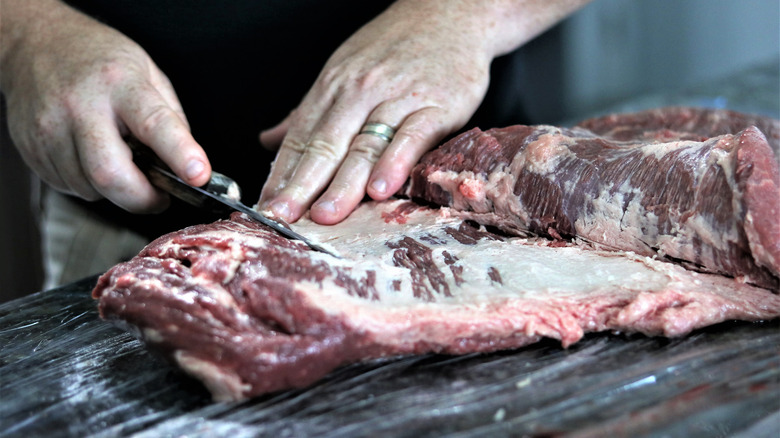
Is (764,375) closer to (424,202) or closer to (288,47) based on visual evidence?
(424,202)

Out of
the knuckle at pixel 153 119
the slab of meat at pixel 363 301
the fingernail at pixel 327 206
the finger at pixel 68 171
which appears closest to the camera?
the slab of meat at pixel 363 301

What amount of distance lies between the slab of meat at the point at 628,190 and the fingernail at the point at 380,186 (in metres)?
0.09

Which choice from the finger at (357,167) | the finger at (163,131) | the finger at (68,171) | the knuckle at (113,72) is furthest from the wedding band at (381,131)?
the finger at (68,171)

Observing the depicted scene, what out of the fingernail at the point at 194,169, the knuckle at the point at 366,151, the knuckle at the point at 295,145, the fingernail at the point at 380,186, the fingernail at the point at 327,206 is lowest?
the fingernail at the point at 327,206

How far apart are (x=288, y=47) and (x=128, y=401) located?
207cm

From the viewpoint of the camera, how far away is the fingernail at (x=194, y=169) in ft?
7.41

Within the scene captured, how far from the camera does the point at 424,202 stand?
2322 millimetres

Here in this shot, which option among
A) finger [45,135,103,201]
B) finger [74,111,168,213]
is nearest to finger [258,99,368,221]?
finger [74,111,168,213]

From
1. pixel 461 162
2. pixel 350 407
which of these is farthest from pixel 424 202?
pixel 350 407

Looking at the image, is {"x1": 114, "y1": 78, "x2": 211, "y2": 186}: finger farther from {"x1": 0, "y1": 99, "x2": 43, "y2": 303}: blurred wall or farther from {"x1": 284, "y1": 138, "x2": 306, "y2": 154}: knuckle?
{"x1": 0, "y1": 99, "x2": 43, "y2": 303}: blurred wall

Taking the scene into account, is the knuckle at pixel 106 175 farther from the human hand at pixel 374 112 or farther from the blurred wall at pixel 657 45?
the blurred wall at pixel 657 45

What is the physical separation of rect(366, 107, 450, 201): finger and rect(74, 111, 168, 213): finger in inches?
35.0

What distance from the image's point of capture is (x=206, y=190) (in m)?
2.29

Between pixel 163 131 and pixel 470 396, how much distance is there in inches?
58.7
